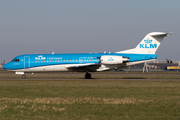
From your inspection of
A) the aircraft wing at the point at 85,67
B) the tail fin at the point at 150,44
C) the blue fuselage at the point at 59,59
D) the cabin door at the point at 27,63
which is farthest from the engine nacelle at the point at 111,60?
the cabin door at the point at 27,63

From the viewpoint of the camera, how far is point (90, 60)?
39000 mm

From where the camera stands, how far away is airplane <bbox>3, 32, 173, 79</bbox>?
38438 millimetres

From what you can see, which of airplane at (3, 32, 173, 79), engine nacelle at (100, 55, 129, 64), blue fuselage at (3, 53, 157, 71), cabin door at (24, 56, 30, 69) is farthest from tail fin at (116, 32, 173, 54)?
cabin door at (24, 56, 30, 69)

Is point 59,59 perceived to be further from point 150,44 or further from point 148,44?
point 150,44

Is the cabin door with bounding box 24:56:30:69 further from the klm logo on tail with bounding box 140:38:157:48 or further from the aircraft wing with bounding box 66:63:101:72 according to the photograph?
the klm logo on tail with bounding box 140:38:157:48

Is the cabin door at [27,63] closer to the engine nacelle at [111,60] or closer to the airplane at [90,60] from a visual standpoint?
the airplane at [90,60]

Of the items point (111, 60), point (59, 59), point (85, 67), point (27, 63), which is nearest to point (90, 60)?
point (85, 67)

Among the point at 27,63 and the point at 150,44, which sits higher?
the point at 150,44

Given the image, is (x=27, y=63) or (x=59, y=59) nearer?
(x=59, y=59)

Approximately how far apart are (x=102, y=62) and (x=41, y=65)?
9777 millimetres

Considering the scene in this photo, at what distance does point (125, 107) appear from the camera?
1301 cm

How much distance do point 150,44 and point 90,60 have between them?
10.1m

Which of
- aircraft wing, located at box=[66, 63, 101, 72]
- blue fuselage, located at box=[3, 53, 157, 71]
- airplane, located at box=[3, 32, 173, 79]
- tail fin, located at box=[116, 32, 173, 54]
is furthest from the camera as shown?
tail fin, located at box=[116, 32, 173, 54]

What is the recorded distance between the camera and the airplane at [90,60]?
3844cm
